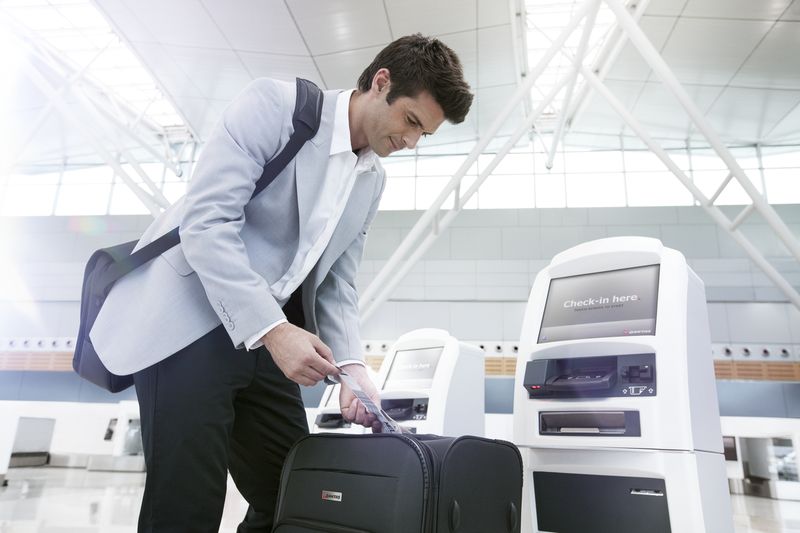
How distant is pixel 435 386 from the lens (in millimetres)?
4016

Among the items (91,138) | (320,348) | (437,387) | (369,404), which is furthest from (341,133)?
(91,138)

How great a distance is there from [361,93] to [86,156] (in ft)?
46.1

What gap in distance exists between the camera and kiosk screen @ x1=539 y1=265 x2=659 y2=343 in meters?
2.02

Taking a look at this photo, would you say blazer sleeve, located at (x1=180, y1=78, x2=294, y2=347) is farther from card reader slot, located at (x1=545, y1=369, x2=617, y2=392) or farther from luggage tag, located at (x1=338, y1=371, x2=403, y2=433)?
card reader slot, located at (x1=545, y1=369, x2=617, y2=392)

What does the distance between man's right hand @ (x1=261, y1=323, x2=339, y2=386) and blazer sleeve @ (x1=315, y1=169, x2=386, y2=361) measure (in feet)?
1.20

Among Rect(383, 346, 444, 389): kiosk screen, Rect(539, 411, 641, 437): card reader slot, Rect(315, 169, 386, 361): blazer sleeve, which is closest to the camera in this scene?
Rect(315, 169, 386, 361): blazer sleeve

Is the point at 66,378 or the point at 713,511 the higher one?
the point at 66,378

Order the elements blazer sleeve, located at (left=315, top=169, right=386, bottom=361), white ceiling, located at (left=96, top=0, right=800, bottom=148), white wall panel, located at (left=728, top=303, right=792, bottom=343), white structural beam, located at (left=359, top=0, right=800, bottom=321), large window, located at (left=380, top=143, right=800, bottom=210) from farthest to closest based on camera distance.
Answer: large window, located at (left=380, top=143, right=800, bottom=210)
white wall panel, located at (left=728, top=303, right=792, bottom=343)
white ceiling, located at (left=96, top=0, right=800, bottom=148)
white structural beam, located at (left=359, top=0, right=800, bottom=321)
blazer sleeve, located at (left=315, top=169, right=386, bottom=361)

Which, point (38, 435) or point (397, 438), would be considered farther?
point (38, 435)

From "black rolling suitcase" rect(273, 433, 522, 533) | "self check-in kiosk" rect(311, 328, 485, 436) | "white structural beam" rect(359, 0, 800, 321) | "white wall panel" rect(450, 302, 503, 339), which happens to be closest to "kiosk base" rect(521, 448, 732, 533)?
"black rolling suitcase" rect(273, 433, 522, 533)

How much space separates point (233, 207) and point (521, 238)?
35.9 ft

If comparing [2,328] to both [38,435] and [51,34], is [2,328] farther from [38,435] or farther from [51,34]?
[51,34]

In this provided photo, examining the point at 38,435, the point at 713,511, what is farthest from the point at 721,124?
the point at 38,435

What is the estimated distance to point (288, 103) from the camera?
1.36 meters
